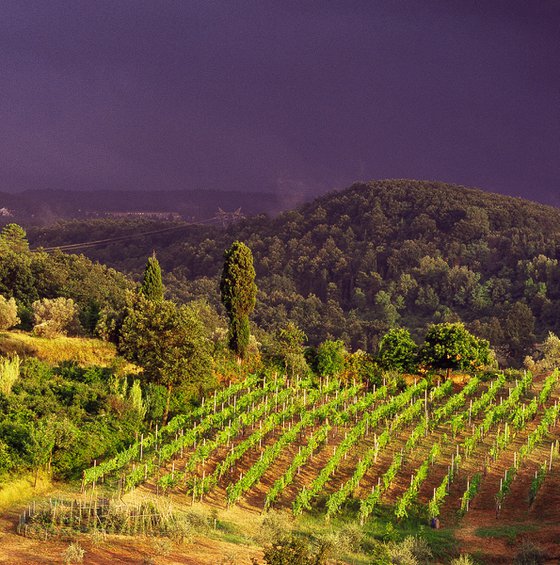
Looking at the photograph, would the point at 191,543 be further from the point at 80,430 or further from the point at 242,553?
the point at 80,430

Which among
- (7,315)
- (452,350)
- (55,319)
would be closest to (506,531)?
(452,350)

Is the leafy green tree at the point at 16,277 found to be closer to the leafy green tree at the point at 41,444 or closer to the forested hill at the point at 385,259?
the leafy green tree at the point at 41,444

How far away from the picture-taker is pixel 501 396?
3206 cm

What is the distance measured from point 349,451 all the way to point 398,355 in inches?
433

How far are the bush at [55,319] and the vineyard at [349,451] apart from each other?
28.3 feet

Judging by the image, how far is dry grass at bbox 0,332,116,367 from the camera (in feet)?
101

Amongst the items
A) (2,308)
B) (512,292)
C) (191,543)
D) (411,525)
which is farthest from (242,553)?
(512,292)

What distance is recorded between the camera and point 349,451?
2475cm

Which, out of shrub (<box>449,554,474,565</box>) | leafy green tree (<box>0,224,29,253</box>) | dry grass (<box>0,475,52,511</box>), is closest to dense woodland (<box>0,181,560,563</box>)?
leafy green tree (<box>0,224,29,253</box>)

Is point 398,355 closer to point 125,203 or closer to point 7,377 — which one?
point 7,377

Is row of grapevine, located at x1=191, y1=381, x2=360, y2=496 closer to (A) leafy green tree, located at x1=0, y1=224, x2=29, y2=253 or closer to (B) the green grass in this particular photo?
(B) the green grass

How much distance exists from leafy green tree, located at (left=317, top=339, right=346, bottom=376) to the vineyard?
170 centimetres

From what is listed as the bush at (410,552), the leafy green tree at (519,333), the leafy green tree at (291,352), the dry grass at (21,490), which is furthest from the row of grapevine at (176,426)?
the leafy green tree at (519,333)

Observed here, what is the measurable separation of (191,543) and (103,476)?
5.60 m
